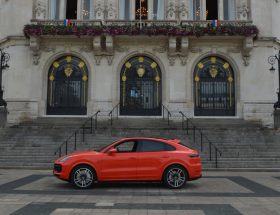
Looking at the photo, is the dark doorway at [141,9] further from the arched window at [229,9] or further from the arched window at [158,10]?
the arched window at [229,9]

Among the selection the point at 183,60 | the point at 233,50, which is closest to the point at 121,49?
the point at 183,60

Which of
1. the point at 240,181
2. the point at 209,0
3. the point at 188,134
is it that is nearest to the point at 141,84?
the point at 188,134

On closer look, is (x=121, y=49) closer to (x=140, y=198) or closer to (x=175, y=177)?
(x=175, y=177)

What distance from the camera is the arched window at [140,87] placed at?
25.1 meters

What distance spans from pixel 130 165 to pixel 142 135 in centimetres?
951

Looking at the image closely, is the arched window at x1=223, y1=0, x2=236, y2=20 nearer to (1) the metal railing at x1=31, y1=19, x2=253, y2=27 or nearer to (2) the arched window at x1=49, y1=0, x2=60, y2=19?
(1) the metal railing at x1=31, y1=19, x2=253, y2=27

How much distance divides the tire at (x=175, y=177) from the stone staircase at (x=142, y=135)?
558 centimetres

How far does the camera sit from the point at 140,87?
83.5ft

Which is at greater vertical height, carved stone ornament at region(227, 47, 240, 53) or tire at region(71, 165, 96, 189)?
carved stone ornament at region(227, 47, 240, 53)

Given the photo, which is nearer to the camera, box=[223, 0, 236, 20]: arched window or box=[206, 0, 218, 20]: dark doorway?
box=[223, 0, 236, 20]: arched window

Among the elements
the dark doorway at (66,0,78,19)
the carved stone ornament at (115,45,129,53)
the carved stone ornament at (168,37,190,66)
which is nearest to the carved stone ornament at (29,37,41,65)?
the dark doorway at (66,0,78,19)

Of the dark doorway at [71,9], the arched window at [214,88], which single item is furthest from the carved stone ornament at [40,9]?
the arched window at [214,88]

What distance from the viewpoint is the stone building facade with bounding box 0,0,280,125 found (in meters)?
24.3

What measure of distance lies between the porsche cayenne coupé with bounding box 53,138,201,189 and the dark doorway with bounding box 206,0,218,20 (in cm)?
1774
